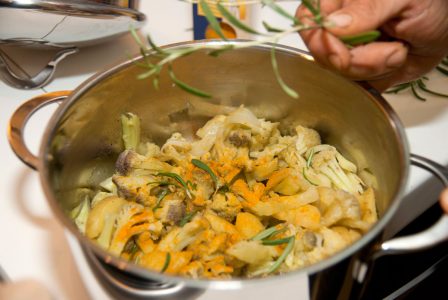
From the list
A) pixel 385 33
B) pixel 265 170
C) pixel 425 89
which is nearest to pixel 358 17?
pixel 385 33

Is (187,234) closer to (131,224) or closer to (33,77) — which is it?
(131,224)

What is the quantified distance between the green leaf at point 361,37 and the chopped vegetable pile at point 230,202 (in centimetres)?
23

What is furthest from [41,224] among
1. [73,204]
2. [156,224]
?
[156,224]

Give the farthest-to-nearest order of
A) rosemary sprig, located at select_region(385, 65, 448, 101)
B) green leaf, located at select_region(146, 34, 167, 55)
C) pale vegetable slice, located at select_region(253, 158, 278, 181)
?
rosemary sprig, located at select_region(385, 65, 448, 101) → pale vegetable slice, located at select_region(253, 158, 278, 181) → green leaf, located at select_region(146, 34, 167, 55)

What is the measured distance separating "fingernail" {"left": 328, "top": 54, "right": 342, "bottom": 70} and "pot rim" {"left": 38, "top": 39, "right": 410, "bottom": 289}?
2.9 inches

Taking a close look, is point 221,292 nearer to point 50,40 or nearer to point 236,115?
point 236,115

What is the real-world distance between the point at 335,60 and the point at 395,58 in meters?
0.11

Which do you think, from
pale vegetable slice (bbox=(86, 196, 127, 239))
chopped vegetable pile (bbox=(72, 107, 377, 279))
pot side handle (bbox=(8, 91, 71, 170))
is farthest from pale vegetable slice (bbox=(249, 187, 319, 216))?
pot side handle (bbox=(8, 91, 71, 170))

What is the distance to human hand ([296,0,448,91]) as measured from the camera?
627mm

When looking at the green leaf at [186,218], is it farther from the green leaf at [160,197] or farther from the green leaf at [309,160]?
the green leaf at [309,160]

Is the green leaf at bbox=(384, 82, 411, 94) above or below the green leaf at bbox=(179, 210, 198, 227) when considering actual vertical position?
above

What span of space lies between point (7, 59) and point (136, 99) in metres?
0.38

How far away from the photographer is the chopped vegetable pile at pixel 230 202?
25.6 inches

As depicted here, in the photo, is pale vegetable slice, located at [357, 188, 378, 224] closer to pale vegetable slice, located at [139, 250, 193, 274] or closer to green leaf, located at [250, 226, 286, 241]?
green leaf, located at [250, 226, 286, 241]
